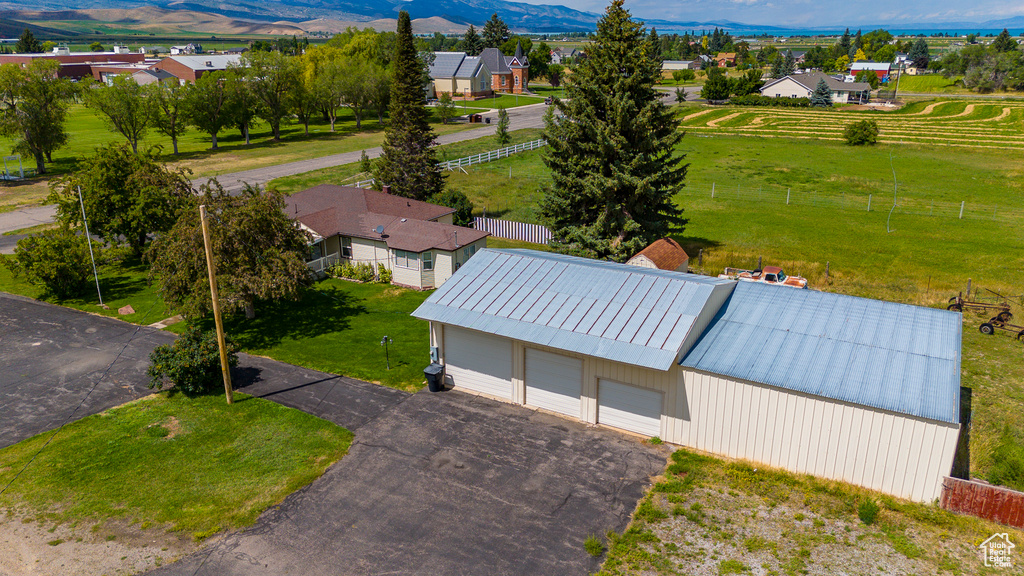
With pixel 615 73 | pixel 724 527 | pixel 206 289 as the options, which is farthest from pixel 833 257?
pixel 206 289

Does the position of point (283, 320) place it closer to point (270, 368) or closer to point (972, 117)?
point (270, 368)

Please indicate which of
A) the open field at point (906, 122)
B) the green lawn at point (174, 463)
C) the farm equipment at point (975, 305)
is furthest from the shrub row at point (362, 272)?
the open field at point (906, 122)

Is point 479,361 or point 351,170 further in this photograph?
point 351,170

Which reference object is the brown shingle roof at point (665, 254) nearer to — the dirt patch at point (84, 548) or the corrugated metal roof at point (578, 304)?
the corrugated metal roof at point (578, 304)

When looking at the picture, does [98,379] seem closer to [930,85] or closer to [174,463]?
[174,463]

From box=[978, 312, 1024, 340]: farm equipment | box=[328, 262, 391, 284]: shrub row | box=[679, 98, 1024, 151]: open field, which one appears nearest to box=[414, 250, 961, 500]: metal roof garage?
box=[978, 312, 1024, 340]: farm equipment

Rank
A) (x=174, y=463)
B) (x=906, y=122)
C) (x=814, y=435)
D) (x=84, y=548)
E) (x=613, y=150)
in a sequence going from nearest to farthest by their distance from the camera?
(x=84, y=548)
(x=814, y=435)
(x=174, y=463)
(x=613, y=150)
(x=906, y=122)

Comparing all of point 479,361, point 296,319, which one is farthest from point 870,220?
point 296,319
